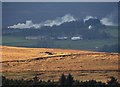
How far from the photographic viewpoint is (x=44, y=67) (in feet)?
41.4

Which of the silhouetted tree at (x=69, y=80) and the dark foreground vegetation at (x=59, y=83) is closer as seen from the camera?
the dark foreground vegetation at (x=59, y=83)

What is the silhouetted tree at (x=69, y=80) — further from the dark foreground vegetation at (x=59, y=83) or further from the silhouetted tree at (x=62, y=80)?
the silhouetted tree at (x=62, y=80)

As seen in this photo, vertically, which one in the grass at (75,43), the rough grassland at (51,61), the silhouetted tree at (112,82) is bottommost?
the silhouetted tree at (112,82)

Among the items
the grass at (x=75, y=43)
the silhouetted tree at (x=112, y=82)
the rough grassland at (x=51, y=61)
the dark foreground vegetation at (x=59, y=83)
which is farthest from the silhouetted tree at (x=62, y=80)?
the grass at (x=75, y=43)

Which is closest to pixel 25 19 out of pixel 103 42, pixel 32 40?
pixel 32 40

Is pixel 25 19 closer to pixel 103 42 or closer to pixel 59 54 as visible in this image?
pixel 59 54

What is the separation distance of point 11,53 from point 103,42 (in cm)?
353

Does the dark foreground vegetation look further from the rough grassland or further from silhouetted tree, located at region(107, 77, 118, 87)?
the rough grassland

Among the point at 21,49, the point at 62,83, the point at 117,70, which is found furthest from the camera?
the point at 21,49

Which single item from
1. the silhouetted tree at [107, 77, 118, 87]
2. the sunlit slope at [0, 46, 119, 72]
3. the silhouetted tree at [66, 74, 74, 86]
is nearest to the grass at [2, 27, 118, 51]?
the sunlit slope at [0, 46, 119, 72]

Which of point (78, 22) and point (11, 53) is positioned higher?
point (78, 22)

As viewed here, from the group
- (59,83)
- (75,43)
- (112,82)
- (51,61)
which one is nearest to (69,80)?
(59,83)

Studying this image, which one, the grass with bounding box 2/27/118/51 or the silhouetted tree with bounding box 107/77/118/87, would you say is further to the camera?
the grass with bounding box 2/27/118/51

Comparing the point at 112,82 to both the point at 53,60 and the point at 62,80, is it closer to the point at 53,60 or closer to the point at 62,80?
the point at 62,80
